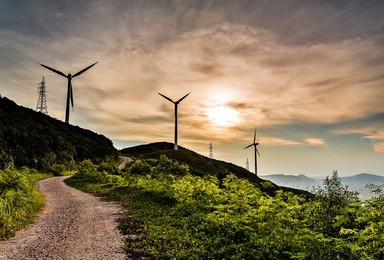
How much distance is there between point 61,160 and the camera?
52.7 meters

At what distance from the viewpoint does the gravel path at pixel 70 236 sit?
11164 mm

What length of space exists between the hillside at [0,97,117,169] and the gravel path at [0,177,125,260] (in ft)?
61.9

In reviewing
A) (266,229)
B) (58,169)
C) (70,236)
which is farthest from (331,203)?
(58,169)

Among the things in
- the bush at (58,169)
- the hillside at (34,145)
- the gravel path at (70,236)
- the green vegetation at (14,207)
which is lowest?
the gravel path at (70,236)

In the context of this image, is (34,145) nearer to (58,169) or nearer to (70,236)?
(58,169)

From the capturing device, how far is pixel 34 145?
47.5 metres

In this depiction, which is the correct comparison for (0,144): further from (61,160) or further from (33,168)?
(61,160)

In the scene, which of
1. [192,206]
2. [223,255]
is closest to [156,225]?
[192,206]

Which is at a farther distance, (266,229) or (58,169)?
(58,169)

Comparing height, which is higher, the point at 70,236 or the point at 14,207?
the point at 14,207

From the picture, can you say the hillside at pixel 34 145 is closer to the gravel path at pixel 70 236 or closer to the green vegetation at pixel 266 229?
the gravel path at pixel 70 236

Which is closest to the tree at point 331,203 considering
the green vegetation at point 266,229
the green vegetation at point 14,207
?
the green vegetation at point 266,229

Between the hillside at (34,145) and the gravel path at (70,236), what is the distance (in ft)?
61.9

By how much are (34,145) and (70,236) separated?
129 ft
